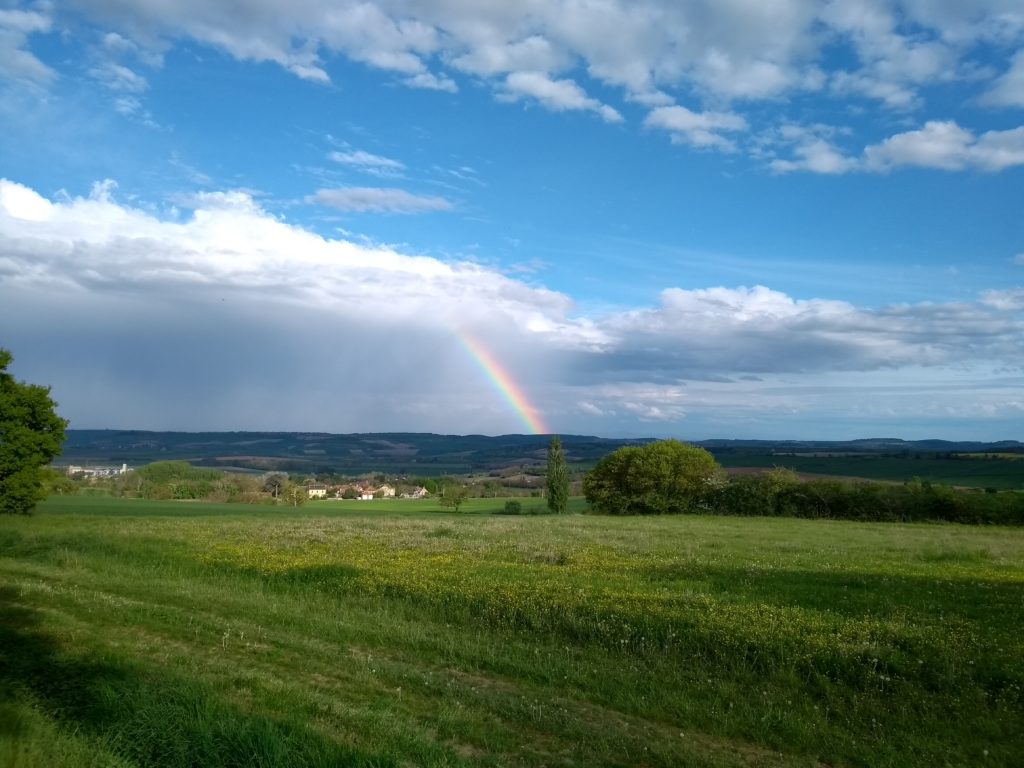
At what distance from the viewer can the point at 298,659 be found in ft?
32.8

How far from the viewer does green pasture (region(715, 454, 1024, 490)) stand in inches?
3487

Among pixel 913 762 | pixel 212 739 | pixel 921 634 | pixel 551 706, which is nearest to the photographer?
pixel 212 739

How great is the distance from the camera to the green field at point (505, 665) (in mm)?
6789

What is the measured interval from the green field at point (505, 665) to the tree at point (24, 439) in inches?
1068

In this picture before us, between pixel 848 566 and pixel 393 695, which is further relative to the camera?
pixel 848 566

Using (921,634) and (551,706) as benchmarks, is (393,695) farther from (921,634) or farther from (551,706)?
(921,634)

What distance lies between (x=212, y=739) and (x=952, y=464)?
130m

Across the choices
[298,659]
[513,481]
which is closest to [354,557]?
[298,659]

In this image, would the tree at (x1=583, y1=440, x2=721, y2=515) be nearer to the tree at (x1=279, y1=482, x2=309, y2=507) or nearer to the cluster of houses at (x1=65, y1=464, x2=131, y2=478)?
the tree at (x1=279, y1=482, x2=309, y2=507)

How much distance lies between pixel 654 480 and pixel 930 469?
205 ft

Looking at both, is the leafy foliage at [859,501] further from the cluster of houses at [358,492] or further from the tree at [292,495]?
the cluster of houses at [358,492]

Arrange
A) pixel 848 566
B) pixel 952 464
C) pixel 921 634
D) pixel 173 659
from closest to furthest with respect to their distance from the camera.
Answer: pixel 173 659 → pixel 921 634 → pixel 848 566 → pixel 952 464

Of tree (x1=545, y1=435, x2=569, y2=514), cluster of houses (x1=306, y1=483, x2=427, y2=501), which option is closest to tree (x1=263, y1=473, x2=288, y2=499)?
cluster of houses (x1=306, y1=483, x2=427, y2=501)

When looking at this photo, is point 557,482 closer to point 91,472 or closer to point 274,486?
point 274,486
